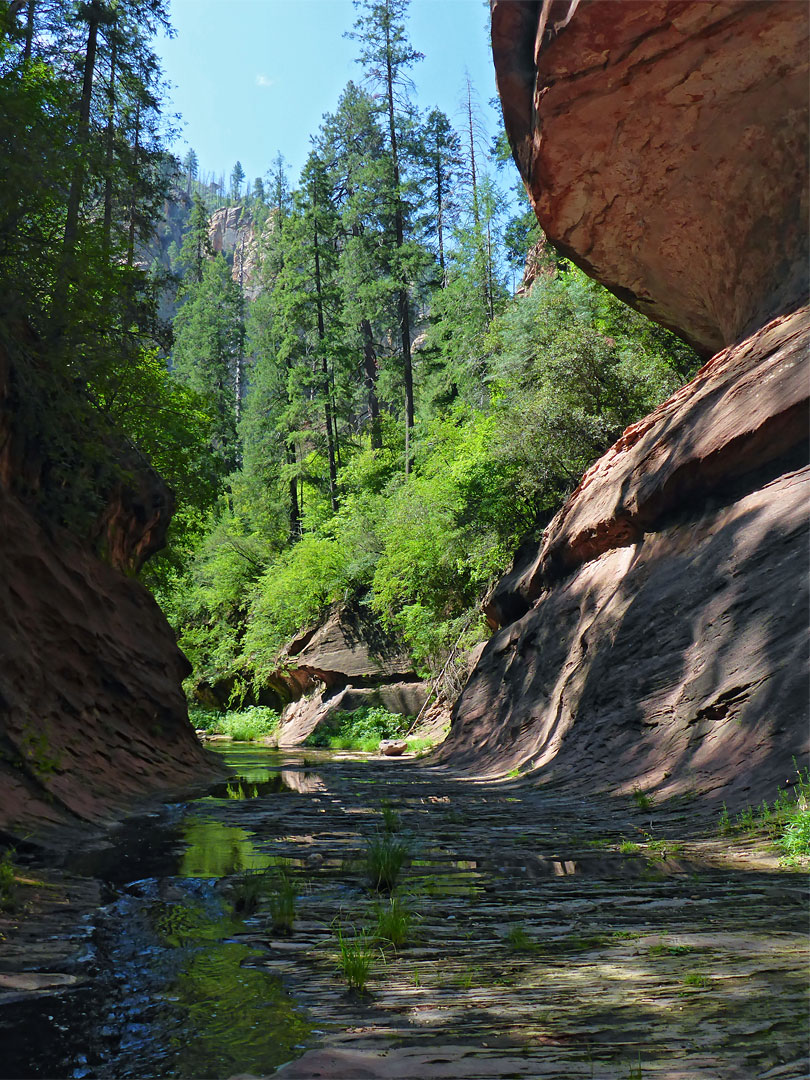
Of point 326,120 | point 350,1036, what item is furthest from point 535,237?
point 350,1036

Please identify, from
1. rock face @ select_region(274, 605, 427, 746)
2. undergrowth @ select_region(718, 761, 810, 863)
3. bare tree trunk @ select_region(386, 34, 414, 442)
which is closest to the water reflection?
undergrowth @ select_region(718, 761, 810, 863)

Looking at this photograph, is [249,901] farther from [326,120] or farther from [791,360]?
[326,120]

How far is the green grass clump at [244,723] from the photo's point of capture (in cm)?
3544

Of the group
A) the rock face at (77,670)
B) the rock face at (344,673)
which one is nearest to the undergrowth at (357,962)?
the rock face at (77,670)

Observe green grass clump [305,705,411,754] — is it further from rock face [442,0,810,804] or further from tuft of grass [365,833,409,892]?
tuft of grass [365,833,409,892]

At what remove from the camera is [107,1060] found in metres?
2.58

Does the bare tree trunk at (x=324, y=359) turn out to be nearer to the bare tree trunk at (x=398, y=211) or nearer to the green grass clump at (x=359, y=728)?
the bare tree trunk at (x=398, y=211)

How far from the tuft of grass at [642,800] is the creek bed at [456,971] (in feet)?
4.65

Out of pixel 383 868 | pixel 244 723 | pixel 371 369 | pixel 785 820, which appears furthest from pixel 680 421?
pixel 371 369

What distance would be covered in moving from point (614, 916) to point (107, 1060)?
2.69 meters

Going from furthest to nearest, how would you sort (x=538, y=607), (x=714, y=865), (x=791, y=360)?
(x=538, y=607), (x=791, y=360), (x=714, y=865)

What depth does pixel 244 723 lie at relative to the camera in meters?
36.5

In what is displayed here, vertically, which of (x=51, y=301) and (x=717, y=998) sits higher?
(x=51, y=301)

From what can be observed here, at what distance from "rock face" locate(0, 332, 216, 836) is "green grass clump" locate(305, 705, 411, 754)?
11.1 meters
